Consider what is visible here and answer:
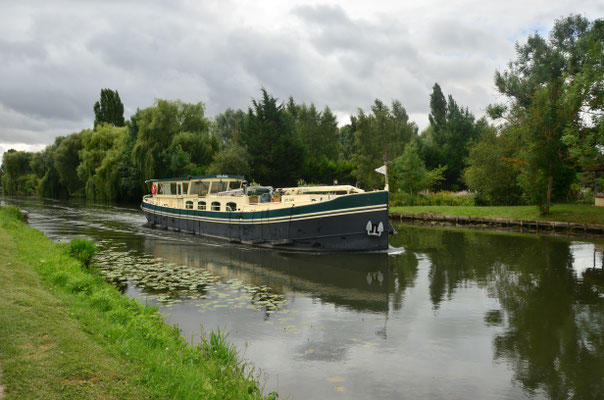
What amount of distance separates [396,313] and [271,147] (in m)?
49.6

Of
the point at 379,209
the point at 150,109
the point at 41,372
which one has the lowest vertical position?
the point at 41,372

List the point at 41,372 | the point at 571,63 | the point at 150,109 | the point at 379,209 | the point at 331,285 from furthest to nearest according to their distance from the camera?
the point at 150,109 → the point at 571,63 → the point at 379,209 → the point at 331,285 → the point at 41,372

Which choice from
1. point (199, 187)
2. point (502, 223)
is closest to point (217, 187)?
point (199, 187)

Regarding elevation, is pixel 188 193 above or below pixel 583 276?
above

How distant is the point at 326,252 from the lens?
23.2 metres

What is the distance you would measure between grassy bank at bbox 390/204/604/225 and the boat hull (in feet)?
61.3

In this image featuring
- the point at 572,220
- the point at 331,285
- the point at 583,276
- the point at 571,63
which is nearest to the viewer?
the point at 331,285

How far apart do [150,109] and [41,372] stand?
59240 millimetres

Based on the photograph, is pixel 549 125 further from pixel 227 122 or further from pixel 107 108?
pixel 227 122

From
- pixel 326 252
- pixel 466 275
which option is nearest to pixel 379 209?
pixel 326 252

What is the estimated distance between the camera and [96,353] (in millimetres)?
7117

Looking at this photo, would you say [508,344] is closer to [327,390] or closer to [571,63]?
[327,390]

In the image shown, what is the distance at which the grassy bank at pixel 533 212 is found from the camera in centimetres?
3312

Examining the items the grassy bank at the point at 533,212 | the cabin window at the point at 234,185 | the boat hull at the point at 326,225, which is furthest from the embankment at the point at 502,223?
the cabin window at the point at 234,185
